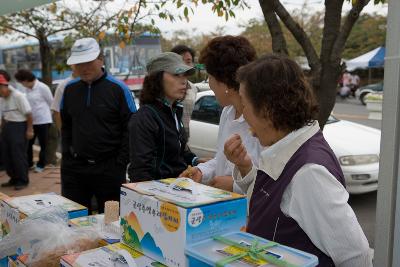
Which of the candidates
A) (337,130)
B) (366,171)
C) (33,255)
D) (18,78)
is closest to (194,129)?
(337,130)

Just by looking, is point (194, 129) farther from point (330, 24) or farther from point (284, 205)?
point (284, 205)

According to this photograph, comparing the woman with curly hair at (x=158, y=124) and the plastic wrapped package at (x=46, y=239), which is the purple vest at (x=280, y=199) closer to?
the plastic wrapped package at (x=46, y=239)

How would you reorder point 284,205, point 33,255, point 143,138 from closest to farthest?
point 284,205 → point 33,255 → point 143,138

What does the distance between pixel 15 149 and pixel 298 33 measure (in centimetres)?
518

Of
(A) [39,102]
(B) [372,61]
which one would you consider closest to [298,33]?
(A) [39,102]

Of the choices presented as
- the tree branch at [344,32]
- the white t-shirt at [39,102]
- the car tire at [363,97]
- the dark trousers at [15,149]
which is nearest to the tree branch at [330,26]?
the tree branch at [344,32]

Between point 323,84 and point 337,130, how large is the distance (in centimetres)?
336

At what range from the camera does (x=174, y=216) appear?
1.28 metres

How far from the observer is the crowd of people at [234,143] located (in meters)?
1.34

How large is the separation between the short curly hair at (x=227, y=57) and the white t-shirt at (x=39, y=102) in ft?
20.2

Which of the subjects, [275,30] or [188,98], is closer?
[275,30]

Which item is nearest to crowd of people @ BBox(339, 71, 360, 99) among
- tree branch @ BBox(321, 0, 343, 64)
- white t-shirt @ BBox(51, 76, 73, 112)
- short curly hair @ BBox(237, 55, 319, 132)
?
white t-shirt @ BBox(51, 76, 73, 112)

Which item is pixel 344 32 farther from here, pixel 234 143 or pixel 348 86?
pixel 348 86

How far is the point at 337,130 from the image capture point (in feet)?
19.9
